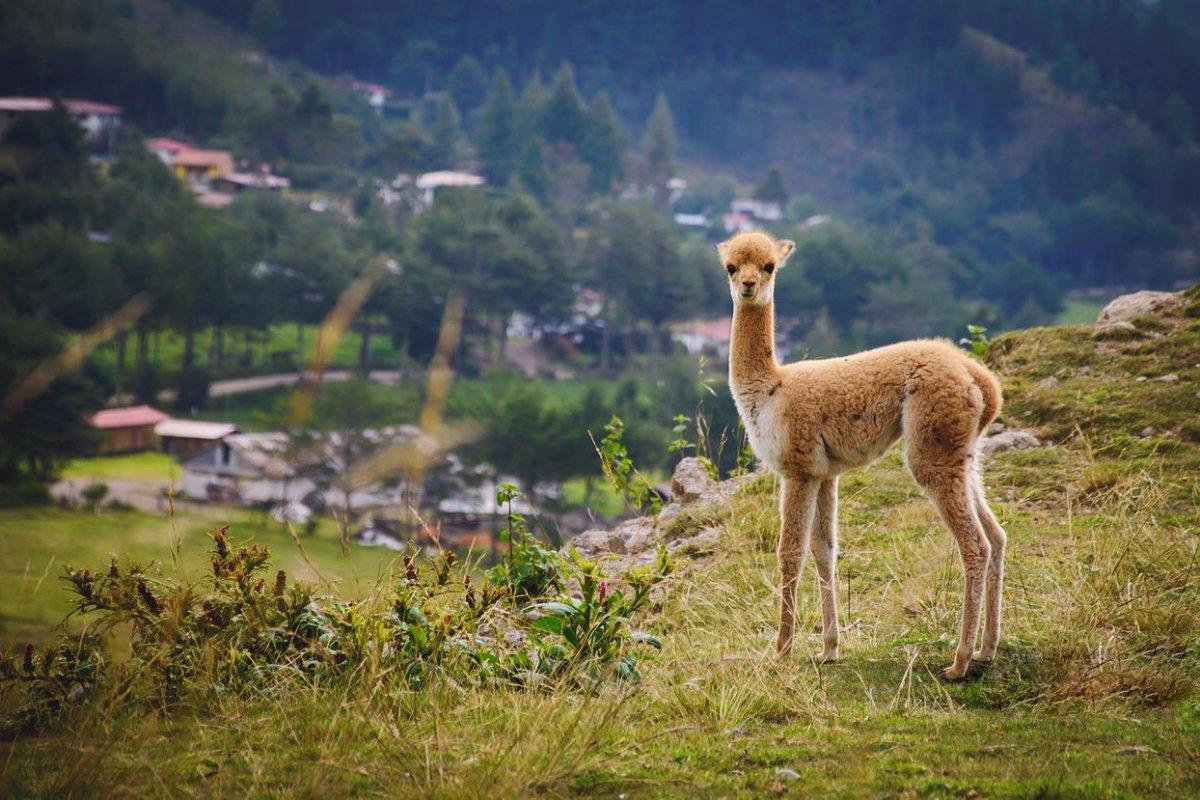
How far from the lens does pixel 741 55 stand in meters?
172

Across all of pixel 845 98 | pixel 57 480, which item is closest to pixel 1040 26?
pixel 845 98

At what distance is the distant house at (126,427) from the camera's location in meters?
51.6

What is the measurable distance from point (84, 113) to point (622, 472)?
103698 millimetres

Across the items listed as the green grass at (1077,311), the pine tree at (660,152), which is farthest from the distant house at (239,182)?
the green grass at (1077,311)

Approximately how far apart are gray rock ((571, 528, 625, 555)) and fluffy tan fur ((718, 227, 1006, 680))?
3159mm

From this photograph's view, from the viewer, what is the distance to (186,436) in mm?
51844

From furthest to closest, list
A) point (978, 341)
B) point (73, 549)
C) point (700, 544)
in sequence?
point (73, 549)
point (978, 341)
point (700, 544)

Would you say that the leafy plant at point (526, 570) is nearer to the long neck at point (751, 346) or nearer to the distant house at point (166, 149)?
the long neck at point (751, 346)

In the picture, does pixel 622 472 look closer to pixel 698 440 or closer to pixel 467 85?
pixel 698 440

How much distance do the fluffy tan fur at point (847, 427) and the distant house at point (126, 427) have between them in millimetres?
48570

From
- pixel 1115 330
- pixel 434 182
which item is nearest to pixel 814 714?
pixel 1115 330

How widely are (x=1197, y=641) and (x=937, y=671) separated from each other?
4.15 ft

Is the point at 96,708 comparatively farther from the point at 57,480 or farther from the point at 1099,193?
the point at 1099,193

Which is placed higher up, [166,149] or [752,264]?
[166,149]
